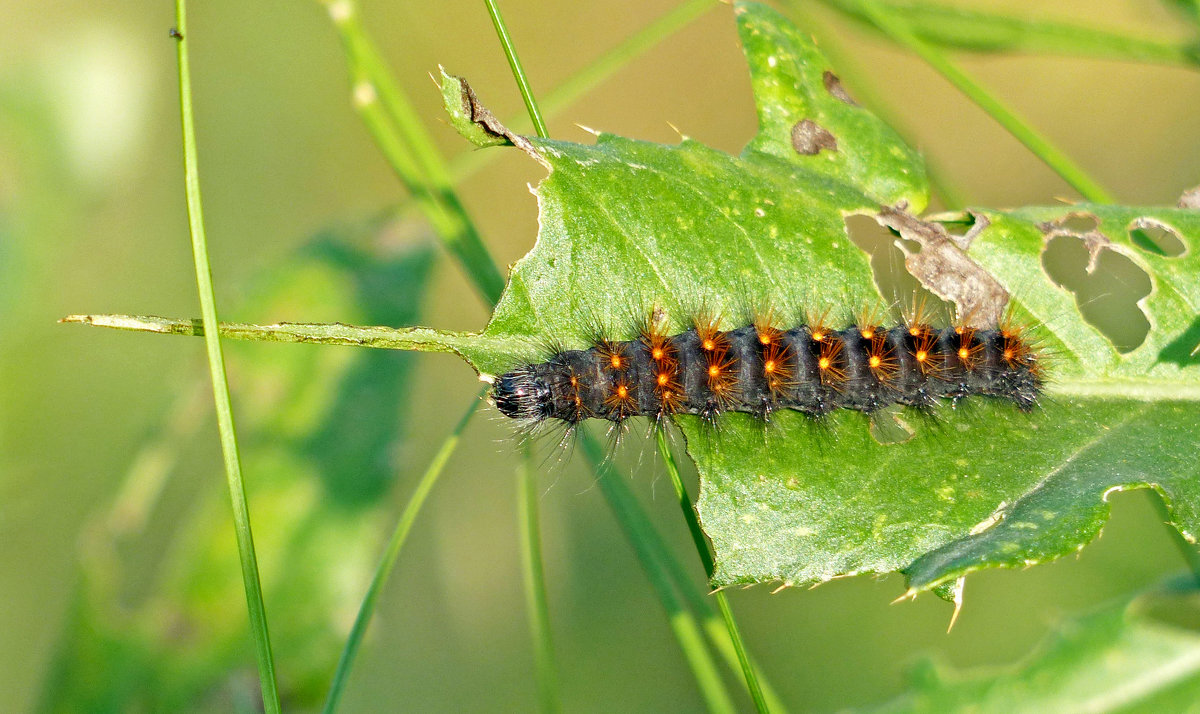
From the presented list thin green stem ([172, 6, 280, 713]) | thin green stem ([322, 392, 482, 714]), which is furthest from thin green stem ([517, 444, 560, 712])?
thin green stem ([172, 6, 280, 713])

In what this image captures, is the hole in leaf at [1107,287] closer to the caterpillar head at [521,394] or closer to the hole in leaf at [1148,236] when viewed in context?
the hole in leaf at [1148,236]

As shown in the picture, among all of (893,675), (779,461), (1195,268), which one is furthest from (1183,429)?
(893,675)

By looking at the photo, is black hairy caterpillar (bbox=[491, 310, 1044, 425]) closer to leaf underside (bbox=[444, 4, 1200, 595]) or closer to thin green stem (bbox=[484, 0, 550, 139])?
leaf underside (bbox=[444, 4, 1200, 595])

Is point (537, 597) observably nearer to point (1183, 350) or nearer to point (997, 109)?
point (1183, 350)

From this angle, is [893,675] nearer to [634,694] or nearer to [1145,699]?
[634,694]

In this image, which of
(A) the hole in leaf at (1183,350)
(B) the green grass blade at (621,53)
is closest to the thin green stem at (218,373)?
(B) the green grass blade at (621,53)

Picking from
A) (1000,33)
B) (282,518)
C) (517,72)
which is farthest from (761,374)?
(1000,33)

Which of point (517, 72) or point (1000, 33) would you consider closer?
point (517, 72)

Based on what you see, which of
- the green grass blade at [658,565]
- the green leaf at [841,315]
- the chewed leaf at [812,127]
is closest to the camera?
the green leaf at [841,315]
